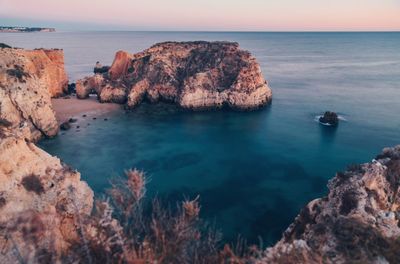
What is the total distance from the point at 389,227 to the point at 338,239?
4135 millimetres

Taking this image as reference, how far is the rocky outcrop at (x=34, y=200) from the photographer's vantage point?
57.9 ft

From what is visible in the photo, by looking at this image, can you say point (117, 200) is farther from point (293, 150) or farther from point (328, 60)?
point (328, 60)

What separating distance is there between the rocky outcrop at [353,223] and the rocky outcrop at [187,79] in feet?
148

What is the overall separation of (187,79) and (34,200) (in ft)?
178

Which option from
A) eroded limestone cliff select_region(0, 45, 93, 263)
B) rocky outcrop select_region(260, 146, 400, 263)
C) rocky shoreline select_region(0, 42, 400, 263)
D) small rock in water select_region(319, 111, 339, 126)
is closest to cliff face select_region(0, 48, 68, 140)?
rocky shoreline select_region(0, 42, 400, 263)

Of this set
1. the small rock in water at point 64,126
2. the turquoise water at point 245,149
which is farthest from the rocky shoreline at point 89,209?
the turquoise water at point 245,149

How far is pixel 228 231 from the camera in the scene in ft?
99.8

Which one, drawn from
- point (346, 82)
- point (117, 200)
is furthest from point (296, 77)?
point (117, 200)

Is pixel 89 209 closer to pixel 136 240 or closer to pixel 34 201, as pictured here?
pixel 34 201

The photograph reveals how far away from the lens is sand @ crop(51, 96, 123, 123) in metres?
67.6

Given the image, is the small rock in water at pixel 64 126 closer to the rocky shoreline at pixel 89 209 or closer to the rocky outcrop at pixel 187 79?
the rocky shoreline at pixel 89 209

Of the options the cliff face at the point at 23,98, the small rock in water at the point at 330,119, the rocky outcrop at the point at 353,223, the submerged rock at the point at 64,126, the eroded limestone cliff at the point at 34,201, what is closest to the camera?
the rocky outcrop at the point at 353,223

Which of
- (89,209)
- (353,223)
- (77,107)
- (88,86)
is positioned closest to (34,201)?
(89,209)

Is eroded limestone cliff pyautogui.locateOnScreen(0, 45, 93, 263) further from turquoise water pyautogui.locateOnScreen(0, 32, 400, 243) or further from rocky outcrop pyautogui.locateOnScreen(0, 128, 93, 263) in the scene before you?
turquoise water pyautogui.locateOnScreen(0, 32, 400, 243)
